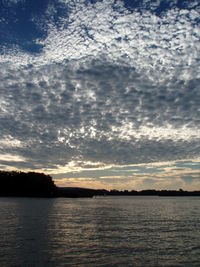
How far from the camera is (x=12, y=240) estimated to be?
39.5m

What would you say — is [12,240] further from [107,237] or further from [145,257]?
[145,257]

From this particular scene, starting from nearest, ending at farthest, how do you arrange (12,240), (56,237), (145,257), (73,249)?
(145,257)
(73,249)
(12,240)
(56,237)

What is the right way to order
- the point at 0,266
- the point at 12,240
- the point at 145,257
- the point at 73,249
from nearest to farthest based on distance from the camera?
1. the point at 0,266
2. the point at 145,257
3. the point at 73,249
4. the point at 12,240

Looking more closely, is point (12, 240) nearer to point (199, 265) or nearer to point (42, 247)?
point (42, 247)

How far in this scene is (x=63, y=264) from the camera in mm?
27953

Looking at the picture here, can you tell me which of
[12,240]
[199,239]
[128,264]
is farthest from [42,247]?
[199,239]

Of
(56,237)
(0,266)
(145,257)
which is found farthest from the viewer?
(56,237)

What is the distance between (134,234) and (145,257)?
15961 millimetres

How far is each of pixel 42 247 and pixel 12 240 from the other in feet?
22.5

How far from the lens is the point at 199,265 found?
28500 millimetres

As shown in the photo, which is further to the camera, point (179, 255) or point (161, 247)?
point (161, 247)

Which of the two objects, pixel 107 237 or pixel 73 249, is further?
pixel 107 237

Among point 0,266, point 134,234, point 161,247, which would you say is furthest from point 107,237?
point 0,266

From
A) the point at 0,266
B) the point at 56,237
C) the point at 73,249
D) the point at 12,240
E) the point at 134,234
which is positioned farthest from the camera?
the point at 134,234
